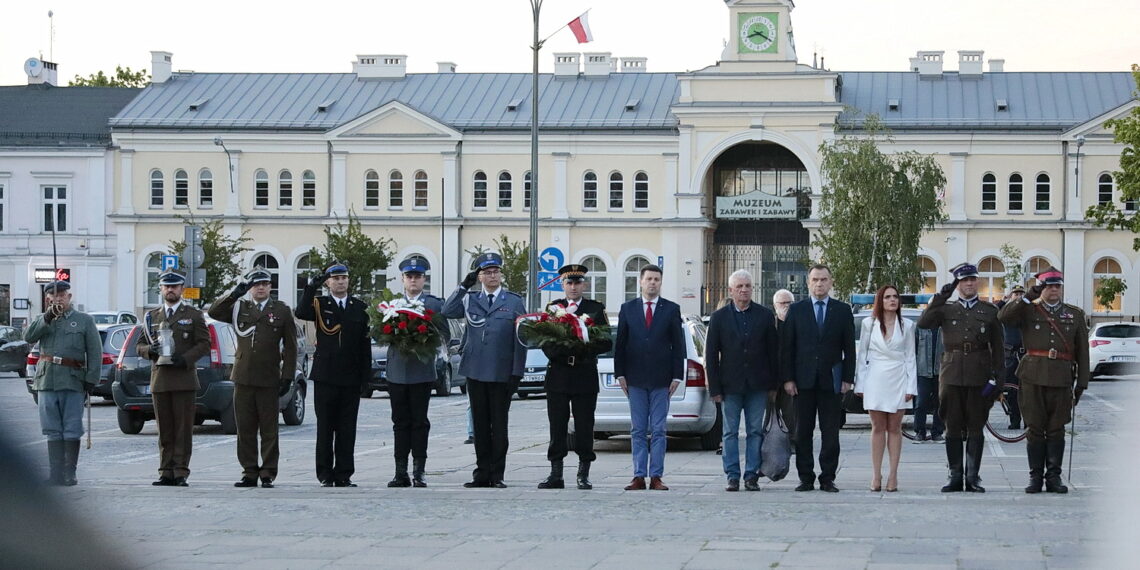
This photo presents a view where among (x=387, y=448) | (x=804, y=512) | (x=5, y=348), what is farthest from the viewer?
(x=5, y=348)

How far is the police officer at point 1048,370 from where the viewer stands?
42.2 feet

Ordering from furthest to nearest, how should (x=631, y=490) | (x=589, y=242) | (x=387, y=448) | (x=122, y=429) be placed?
1. (x=589, y=242)
2. (x=122, y=429)
3. (x=387, y=448)
4. (x=631, y=490)

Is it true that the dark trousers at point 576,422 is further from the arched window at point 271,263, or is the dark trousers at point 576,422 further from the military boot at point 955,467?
the arched window at point 271,263

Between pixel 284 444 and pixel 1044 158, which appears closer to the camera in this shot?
pixel 284 444

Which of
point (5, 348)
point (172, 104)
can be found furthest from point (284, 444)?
point (172, 104)

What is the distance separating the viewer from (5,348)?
42.2 meters

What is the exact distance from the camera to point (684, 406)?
58.6 ft

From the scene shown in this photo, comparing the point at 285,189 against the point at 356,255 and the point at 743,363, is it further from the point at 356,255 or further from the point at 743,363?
the point at 743,363

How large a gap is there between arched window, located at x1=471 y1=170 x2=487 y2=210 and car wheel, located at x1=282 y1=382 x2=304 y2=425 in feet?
151

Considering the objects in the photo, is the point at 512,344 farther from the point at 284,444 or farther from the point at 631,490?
the point at 284,444

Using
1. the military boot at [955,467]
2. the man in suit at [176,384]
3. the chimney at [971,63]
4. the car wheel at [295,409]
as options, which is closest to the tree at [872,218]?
the chimney at [971,63]

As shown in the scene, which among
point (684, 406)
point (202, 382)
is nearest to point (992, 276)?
point (202, 382)

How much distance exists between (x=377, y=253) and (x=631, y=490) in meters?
52.8

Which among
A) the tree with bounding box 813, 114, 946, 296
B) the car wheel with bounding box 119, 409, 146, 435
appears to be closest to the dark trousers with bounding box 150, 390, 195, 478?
the car wheel with bounding box 119, 409, 146, 435
